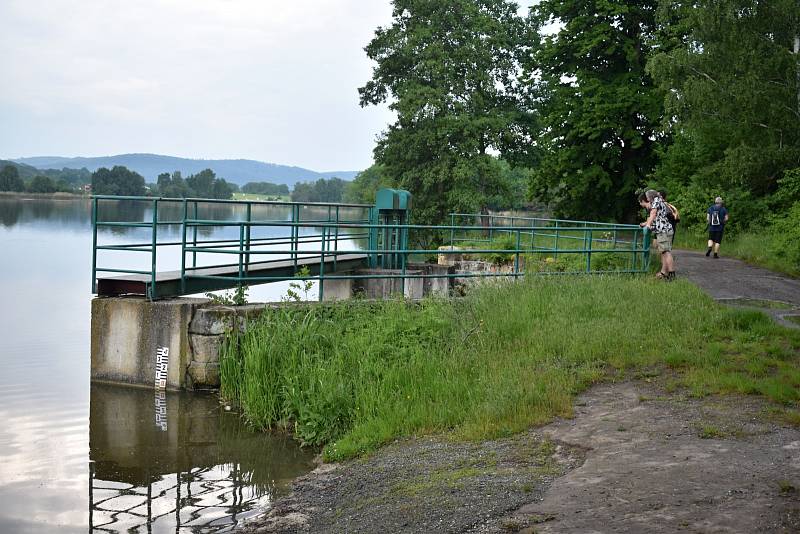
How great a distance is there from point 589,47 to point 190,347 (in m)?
27.4

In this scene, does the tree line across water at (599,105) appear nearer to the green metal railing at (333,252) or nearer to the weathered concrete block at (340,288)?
the green metal railing at (333,252)

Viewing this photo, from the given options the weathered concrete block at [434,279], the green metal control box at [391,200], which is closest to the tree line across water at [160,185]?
the weathered concrete block at [434,279]

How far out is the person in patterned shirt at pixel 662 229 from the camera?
15.8 meters

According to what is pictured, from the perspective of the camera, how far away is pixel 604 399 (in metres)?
8.95

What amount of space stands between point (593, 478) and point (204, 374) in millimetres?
7361

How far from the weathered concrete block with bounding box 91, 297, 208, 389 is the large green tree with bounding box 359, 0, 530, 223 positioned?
27398 millimetres

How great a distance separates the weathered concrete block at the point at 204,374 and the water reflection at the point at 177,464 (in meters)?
0.26

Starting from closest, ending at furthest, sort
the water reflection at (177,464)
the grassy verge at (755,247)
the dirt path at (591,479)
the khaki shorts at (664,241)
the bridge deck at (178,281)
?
the dirt path at (591,479)
the water reflection at (177,464)
the bridge deck at (178,281)
the khaki shorts at (664,241)
the grassy verge at (755,247)

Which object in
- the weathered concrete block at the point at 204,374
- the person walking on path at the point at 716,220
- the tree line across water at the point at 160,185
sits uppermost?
the tree line across water at the point at 160,185

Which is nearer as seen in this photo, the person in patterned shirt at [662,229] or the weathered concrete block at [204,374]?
the weathered concrete block at [204,374]

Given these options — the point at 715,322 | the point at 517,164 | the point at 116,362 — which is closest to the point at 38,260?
the point at 517,164

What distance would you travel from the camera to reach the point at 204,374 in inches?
494

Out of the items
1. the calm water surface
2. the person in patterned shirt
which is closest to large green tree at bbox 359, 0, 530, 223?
the person in patterned shirt

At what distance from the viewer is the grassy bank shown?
29.4ft
